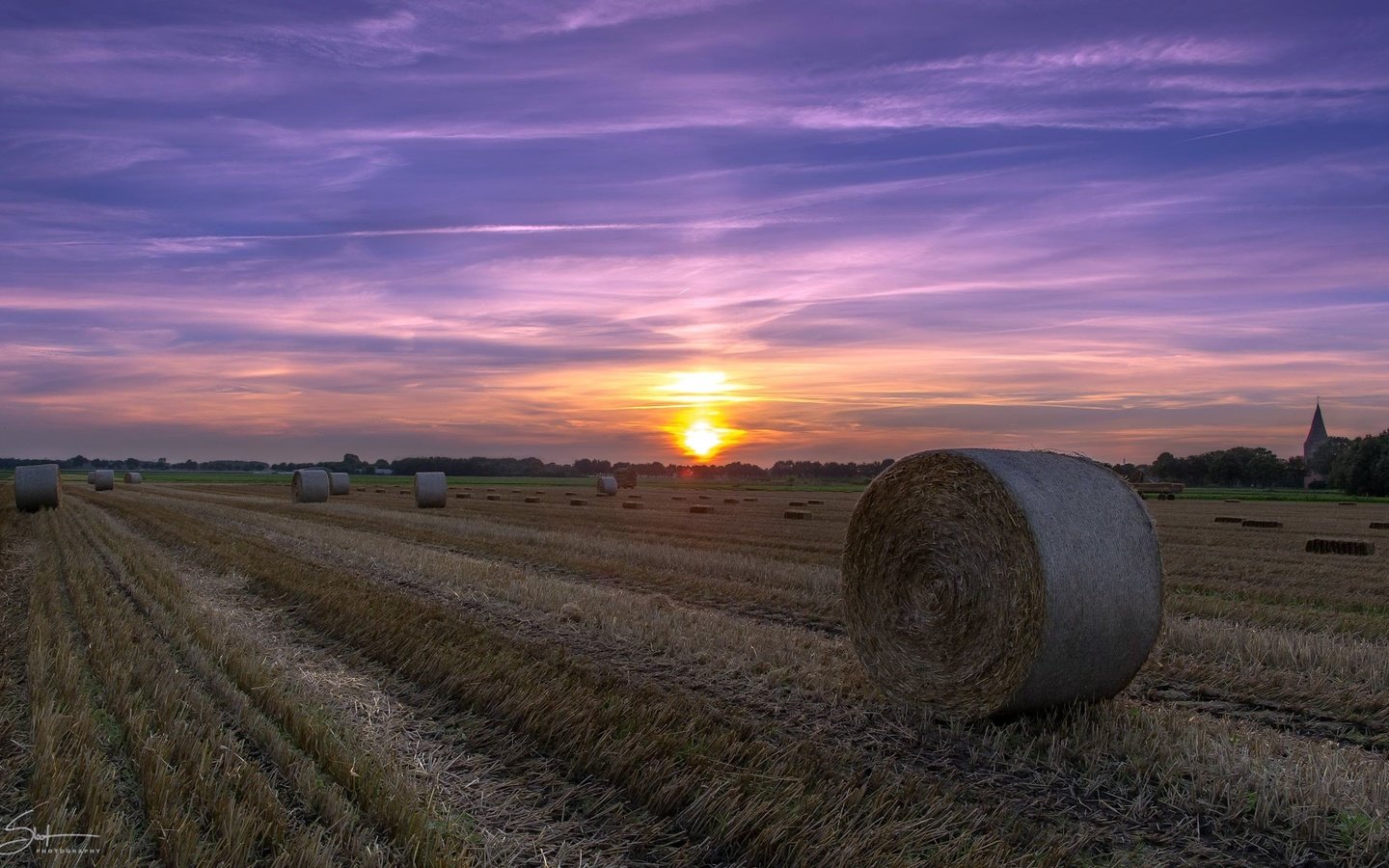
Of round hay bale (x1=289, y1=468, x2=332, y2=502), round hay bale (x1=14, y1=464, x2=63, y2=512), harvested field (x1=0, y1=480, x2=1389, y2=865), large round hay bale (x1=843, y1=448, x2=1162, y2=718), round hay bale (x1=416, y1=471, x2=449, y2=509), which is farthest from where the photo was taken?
round hay bale (x1=289, y1=468, x2=332, y2=502)

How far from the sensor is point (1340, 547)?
19906mm

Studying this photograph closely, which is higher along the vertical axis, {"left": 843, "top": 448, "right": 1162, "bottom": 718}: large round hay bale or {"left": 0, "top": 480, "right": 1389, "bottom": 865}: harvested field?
{"left": 843, "top": 448, "right": 1162, "bottom": 718}: large round hay bale

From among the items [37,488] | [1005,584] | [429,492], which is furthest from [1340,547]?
[37,488]

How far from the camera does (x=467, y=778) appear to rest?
5.54m

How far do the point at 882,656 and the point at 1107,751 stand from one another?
2.09m

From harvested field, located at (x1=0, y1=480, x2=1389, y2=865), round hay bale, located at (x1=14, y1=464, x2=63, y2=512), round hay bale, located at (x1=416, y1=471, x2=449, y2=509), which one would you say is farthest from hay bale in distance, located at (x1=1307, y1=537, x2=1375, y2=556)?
round hay bale, located at (x1=14, y1=464, x2=63, y2=512)

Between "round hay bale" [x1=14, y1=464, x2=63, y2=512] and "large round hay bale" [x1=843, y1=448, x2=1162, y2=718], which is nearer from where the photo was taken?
"large round hay bale" [x1=843, y1=448, x2=1162, y2=718]

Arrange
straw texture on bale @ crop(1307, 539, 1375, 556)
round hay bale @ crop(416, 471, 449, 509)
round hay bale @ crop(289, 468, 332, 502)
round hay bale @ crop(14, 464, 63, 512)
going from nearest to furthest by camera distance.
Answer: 1. straw texture on bale @ crop(1307, 539, 1375, 556)
2. round hay bale @ crop(14, 464, 63, 512)
3. round hay bale @ crop(416, 471, 449, 509)
4. round hay bale @ crop(289, 468, 332, 502)

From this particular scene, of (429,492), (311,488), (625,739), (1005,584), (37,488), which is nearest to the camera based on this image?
(625,739)

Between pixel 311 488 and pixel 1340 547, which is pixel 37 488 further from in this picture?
pixel 1340 547

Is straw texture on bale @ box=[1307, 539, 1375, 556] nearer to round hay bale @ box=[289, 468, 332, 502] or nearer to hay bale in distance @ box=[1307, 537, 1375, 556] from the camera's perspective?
hay bale in distance @ box=[1307, 537, 1375, 556]

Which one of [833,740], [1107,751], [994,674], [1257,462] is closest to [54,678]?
[833,740]

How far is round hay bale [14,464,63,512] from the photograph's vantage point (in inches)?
1175

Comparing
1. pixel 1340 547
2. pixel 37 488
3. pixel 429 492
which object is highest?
pixel 37 488
